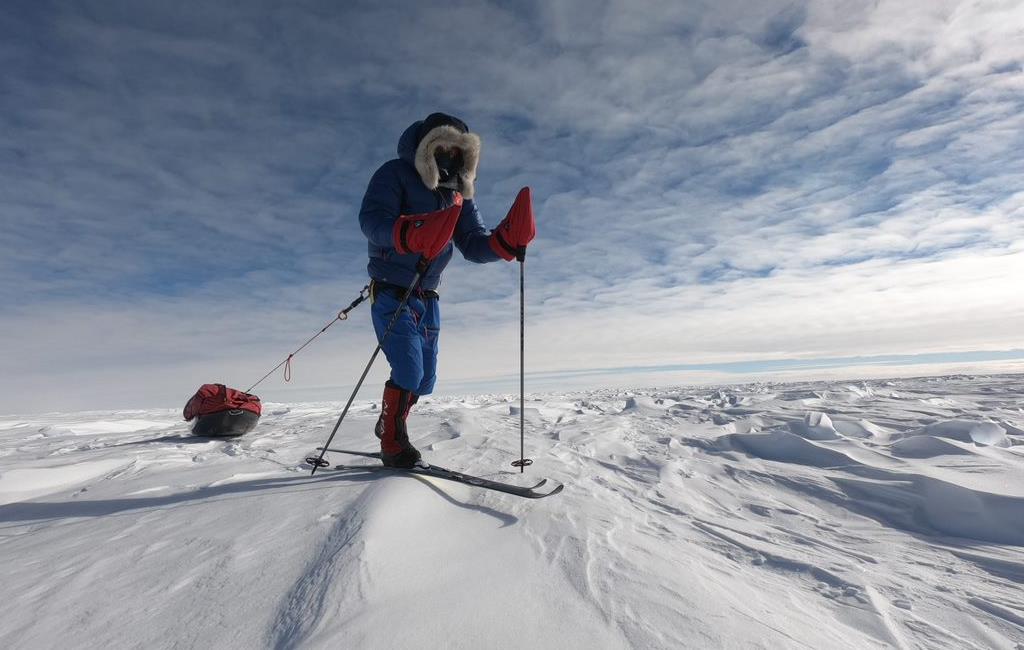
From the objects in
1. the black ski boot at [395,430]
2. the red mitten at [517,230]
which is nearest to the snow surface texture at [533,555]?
the black ski boot at [395,430]

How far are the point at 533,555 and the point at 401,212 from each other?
7.82ft

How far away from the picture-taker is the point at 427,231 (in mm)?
2391

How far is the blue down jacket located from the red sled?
3.38m

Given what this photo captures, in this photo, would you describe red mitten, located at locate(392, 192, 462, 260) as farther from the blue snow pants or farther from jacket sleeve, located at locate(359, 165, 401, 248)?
the blue snow pants

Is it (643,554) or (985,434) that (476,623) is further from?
(985,434)

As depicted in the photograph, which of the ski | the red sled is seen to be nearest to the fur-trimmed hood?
the ski

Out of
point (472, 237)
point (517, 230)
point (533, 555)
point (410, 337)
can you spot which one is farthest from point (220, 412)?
point (533, 555)

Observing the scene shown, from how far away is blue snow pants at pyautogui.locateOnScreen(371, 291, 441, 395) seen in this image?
281cm

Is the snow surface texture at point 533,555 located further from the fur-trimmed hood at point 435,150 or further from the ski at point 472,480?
the fur-trimmed hood at point 435,150

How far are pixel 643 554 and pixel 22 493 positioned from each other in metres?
3.78

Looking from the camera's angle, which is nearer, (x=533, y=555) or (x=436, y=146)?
(x=533, y=555)

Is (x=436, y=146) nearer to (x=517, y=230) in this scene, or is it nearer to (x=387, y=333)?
(x=517, y=230)

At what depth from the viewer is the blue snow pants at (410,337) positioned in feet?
9.23

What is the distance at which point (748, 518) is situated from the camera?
208cm
